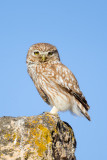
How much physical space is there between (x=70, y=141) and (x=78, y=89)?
1.87 m

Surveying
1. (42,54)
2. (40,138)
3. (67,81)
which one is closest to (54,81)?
(67,81)

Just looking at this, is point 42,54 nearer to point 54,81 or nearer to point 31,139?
point 54,81

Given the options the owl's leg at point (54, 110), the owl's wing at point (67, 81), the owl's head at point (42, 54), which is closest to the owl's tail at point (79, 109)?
the owl's wing at point (67, 81)

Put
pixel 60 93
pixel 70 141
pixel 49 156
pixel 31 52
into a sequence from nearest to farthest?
pixel 49 156, pixel 70 141, pixel 60 93, pixel 31 52

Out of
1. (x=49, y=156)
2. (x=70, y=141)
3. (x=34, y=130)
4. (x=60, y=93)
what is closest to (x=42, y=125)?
(x=34, y=130)

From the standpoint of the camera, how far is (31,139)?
3.91m

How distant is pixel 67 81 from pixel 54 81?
0.31m

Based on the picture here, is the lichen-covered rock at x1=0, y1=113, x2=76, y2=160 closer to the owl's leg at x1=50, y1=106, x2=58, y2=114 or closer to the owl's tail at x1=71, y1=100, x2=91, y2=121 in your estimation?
the owl's leg at x1=50, y1=106, x2=58, y2=114

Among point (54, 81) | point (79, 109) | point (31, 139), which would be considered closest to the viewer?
point (31, 139)

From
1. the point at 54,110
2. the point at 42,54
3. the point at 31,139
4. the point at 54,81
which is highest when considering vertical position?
the point at 42,54

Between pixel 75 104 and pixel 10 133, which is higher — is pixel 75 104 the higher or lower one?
the higher one

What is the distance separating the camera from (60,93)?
242 inches

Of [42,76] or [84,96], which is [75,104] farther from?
[42,76]

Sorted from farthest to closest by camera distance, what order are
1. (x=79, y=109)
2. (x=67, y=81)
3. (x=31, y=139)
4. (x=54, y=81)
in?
(x=79, y=109) → (x=67, y=81) → (x=54, y=81) → (x=31, y=139)
